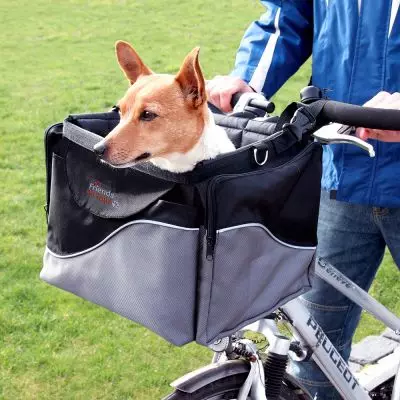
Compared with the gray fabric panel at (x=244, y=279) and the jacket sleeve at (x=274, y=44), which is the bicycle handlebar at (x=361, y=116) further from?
the jacket sleeve at (x=274, y=44)

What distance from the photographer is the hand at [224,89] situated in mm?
2275

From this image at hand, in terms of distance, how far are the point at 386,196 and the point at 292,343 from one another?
0.54m

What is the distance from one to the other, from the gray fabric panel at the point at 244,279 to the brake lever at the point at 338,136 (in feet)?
0.95

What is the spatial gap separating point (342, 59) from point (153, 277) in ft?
3.42

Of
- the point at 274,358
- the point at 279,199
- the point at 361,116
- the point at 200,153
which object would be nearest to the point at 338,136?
the point at 361,116

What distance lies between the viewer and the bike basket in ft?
5.48

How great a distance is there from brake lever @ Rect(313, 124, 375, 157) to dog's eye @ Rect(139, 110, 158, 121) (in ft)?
1.42

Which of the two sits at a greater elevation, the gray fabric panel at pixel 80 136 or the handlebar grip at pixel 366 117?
the handlebar grip at pixel 366 117

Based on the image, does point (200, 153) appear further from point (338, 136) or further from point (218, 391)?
point (218, 391)

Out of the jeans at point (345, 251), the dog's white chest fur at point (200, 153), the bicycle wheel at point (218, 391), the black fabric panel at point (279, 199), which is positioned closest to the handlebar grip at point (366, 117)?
the black fabric panel at point (279, 199)

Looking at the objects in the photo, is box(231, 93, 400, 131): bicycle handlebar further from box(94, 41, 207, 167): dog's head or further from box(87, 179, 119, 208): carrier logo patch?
box(87, 179, 119, 208): carrier logo patch

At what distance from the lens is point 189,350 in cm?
406

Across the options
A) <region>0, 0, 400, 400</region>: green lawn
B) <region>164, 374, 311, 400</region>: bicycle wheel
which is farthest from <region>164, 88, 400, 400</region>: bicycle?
<region>0, 0, 400, 400</region>: green lawn

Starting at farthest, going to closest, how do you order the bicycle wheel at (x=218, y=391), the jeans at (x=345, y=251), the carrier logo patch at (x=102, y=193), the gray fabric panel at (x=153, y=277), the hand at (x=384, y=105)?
the jeans at (x=345, y=251) < the bicycle wheel at (x=218, y=391) < the hand at (x=384, y=105) < the carrier logo patch at (x=102, y=193) < the gray fabric panel at (x=153, y=277)
